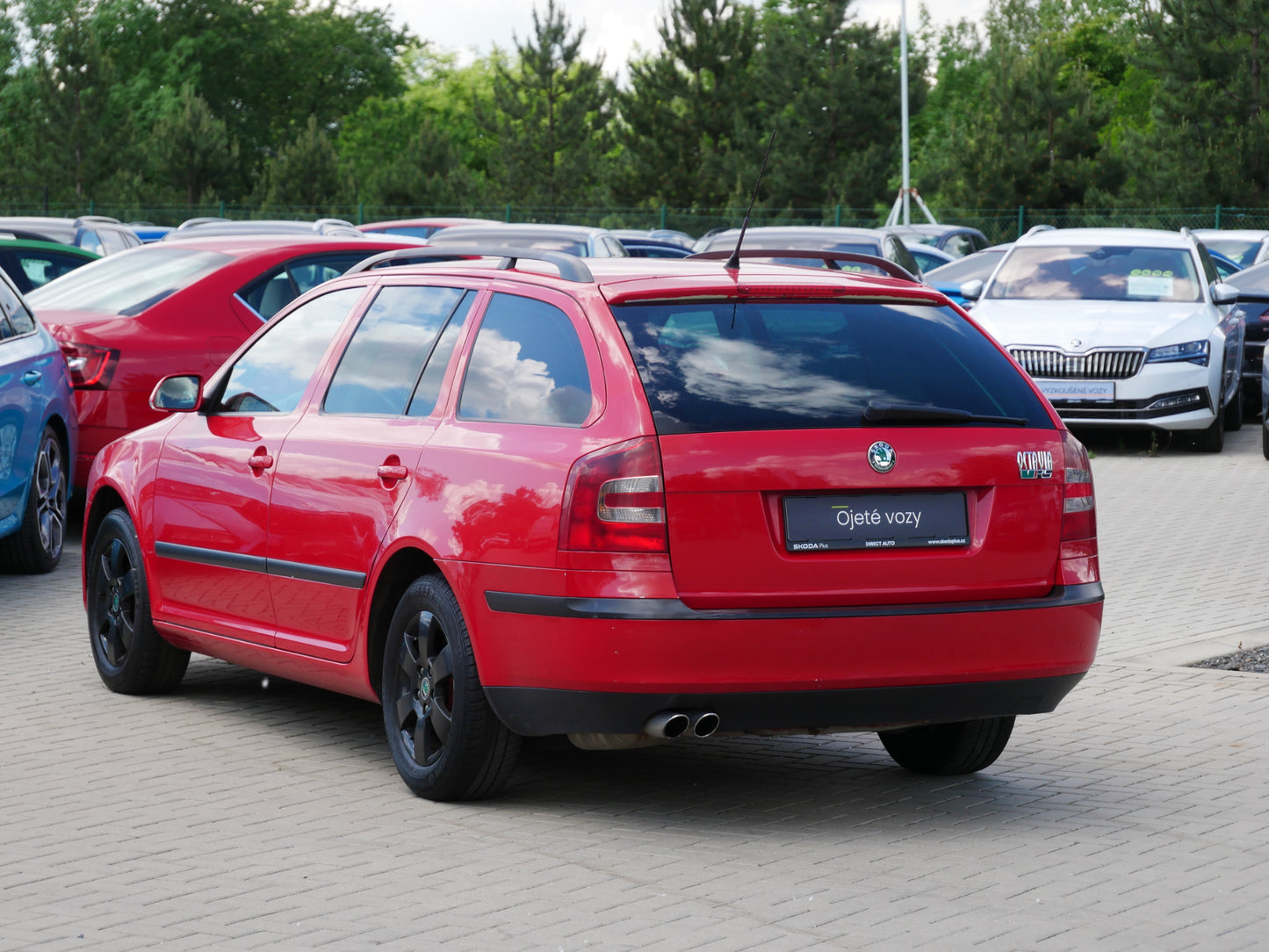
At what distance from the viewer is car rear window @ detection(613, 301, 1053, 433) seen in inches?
201

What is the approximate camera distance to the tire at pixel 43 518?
394 inches

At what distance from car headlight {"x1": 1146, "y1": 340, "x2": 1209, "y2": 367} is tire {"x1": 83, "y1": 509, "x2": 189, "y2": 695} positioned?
36.0 ft

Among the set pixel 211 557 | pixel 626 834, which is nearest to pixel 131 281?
pixel 211 557

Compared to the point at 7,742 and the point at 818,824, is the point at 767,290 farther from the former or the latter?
A: the point at 7,742

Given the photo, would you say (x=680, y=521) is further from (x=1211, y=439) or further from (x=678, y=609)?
(x=1211, y=439)

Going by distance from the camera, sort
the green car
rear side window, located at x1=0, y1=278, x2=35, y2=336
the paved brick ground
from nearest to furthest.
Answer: the paved brick ground < rear side window, located at x1=0, y1=278, x2=35, y2=336 < the green car

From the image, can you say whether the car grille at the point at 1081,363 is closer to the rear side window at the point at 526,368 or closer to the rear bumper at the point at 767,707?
the rear side window at the point at 526,368

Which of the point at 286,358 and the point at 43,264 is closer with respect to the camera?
the point at 286,358

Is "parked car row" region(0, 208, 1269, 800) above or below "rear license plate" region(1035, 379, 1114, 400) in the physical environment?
above

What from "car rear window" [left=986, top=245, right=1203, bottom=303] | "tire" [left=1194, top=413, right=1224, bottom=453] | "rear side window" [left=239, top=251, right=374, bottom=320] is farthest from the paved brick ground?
"car rear window" [left=986, top=245, right=1203, bottom=303]

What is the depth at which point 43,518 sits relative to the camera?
33.5 ft

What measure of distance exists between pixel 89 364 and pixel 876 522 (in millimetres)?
6924

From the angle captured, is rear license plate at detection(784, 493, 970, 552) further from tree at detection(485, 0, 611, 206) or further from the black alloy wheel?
tree at detection(485, 0, 611, 206)

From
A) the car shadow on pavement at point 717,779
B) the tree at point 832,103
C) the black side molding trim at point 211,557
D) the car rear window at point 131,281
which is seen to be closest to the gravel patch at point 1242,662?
the car shadow on pavement at point 717,779
